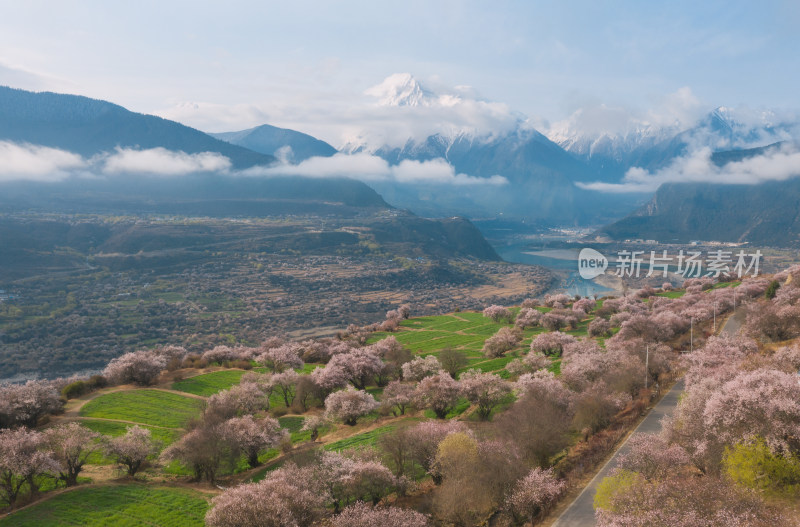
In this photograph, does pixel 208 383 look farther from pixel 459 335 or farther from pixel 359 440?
pixel 459 335

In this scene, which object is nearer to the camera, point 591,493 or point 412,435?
point 591,493

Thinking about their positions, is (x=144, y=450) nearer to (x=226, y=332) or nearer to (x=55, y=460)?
(x=55, y=460)

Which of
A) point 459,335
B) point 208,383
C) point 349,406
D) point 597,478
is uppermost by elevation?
point 597,478

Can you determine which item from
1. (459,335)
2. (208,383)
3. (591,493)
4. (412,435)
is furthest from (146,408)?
(459,335)

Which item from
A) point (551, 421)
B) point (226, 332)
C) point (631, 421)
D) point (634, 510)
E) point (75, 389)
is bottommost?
point (226, 332)

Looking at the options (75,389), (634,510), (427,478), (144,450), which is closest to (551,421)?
(427,478)

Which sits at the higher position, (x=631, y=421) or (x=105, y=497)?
(x=631, y=421)
